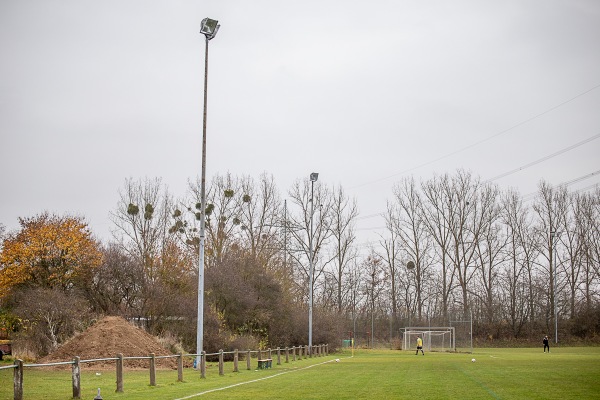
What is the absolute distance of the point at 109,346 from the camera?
3092 cm

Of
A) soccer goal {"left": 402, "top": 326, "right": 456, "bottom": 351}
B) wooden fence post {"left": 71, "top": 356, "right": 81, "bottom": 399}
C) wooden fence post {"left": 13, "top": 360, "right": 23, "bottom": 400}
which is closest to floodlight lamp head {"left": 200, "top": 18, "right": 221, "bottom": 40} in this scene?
wooden fence post {"left": 71, "top": 356, "right": 81, "bottom": 399}

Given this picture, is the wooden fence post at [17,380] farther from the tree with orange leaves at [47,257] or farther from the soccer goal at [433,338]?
the soccer goal at [433,338]

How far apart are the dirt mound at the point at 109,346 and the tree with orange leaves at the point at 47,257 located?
10.4m

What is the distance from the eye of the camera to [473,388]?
19.6 metres

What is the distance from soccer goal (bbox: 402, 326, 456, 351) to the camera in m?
70.4

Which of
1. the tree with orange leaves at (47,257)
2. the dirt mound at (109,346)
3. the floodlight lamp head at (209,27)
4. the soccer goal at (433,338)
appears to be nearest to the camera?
the dirt mound at (109,346)

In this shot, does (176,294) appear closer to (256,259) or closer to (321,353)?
(256,259)

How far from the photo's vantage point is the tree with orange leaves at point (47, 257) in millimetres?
41938

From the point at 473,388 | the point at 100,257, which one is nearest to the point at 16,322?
the point at 100,257

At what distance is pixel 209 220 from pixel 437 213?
31998 millimetres

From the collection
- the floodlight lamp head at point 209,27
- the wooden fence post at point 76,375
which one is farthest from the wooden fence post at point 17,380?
the floodlight lamp head at point 209,27

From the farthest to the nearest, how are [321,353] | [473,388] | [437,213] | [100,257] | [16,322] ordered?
1. [437,213]
2. [321,353]
3. [100,257]
4. [16,322]
5. [473,388]

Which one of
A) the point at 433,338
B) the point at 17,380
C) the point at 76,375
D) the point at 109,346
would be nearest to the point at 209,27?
the point at 109,346

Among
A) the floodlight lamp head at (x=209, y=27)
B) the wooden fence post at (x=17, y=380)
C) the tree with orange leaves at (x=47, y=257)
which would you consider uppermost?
the floodlight lamp head at (x=209, y=27)
